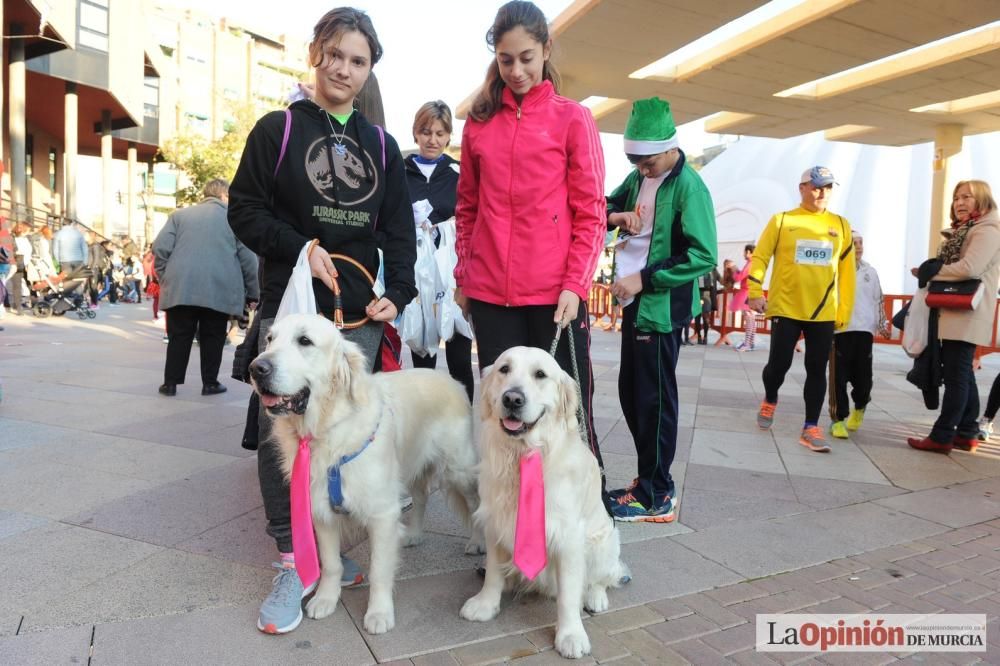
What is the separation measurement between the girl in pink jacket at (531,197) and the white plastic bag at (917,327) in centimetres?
385

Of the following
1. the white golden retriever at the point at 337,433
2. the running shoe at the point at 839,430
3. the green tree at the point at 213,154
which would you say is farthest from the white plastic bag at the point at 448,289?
the green tree at the point at 213,154

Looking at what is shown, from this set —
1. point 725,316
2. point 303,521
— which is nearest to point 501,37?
point 303,521

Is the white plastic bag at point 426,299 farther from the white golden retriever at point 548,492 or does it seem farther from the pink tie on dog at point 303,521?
the pink tie on dog at point 303,521

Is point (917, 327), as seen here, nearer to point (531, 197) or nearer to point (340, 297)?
point (531, 197)

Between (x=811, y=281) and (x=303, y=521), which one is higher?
(x=811, y=281)

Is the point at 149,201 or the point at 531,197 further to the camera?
the point at 149,201

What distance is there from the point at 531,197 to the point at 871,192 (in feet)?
76.9

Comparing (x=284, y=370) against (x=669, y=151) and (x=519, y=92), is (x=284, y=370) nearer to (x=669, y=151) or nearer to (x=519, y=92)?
(x=519, y=92)

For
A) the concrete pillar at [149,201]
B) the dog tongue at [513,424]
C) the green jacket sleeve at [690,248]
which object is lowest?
the dog tongue at [513,424]

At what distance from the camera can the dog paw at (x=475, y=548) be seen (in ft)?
10.5

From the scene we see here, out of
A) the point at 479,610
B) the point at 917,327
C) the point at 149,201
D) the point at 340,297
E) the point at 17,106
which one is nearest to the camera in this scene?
the point at 479,610

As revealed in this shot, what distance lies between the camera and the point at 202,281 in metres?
6.66

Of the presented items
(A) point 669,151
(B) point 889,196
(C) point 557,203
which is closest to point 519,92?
(C) point 557,203

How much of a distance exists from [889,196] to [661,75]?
13.8 m
